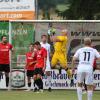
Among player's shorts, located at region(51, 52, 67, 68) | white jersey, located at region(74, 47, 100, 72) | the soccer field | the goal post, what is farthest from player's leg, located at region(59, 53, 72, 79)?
white jersey, located at region(74, 47, 100, 72)

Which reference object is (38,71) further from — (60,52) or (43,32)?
(43,32)

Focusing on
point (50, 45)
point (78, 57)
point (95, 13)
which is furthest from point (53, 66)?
point (95, 13)

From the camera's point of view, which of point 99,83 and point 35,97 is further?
point 99,83

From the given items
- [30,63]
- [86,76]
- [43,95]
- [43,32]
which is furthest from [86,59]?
[43,32]

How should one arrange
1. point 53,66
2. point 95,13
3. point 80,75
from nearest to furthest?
point 80,75
point 53,66
point 95,13

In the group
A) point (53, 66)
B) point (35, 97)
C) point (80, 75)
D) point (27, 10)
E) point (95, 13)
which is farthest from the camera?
point (95, 13)

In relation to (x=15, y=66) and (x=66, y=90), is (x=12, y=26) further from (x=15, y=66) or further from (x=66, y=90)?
(x=66, y=90)

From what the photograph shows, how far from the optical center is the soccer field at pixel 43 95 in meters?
23.1

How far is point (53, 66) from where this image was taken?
85.6 feet

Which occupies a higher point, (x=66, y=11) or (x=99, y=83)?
(x=66, y=11)

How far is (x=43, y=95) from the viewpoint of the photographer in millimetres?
24156

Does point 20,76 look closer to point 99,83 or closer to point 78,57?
point 99,83

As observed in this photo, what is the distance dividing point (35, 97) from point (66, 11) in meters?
14.2

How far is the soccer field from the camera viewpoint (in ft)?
75.8
